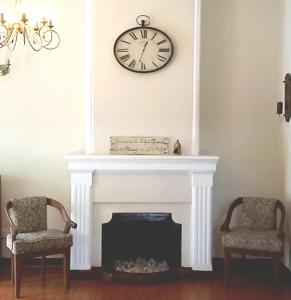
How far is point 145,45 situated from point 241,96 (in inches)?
43.2

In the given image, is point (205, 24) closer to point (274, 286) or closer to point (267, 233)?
point (267, 233)

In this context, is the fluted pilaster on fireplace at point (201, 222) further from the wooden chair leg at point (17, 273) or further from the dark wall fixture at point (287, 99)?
the wooden chair leg at point (17, 273)

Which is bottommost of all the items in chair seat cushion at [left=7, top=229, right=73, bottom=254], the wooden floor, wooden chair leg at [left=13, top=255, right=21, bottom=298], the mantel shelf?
the wooden floor

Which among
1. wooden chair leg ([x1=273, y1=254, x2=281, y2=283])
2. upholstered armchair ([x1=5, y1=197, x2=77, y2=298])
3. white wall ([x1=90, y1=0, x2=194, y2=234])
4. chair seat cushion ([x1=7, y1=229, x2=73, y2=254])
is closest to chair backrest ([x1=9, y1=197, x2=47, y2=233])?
upholstered armchair ([x1=5, y1=197, x2=77, y2=298])

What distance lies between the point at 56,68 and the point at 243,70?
6.00 ft

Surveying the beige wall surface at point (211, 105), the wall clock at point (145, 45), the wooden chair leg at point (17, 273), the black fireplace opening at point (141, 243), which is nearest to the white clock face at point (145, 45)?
the wall clock at point (145, 45)

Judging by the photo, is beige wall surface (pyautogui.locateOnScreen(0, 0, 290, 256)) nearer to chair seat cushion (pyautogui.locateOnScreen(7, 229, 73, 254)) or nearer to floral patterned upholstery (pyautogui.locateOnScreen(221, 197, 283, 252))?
floral patterned upholstery (pyautogui.locateOnScreen(221, 197, 283, 252))

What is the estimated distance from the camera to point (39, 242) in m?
4.09

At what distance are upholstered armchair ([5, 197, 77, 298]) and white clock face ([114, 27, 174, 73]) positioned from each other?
1.44 meters

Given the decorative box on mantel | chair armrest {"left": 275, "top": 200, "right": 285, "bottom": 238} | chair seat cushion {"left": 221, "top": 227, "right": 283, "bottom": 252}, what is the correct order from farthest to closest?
the decorative box on mantel
chair armrest {"left": 275, "top": 200, "right": 285, "bottom": 238}
chair seat cushion {"left": 221, "top": 227, "right": 283, "bottom": 252}

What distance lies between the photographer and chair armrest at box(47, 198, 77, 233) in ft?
14.1

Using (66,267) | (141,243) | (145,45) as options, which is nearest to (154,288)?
(141,243)

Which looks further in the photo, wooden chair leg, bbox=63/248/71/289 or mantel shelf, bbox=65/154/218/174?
mantel shelf, bbox=65/154/218/174

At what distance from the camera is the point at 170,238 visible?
4645 millimetres
